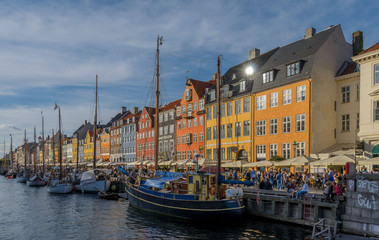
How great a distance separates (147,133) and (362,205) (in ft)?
208

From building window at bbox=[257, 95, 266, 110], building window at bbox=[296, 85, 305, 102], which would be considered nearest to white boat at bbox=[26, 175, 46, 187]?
building window at bbox=[257, 95, 266, 110]

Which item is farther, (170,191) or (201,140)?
(201,140)

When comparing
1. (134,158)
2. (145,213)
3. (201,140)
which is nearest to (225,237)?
(145,213)

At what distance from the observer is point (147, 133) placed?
7862cm

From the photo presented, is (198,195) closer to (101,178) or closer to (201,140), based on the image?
(101,178)

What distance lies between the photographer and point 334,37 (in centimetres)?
4056

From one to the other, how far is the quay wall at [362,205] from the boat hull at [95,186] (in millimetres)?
32812

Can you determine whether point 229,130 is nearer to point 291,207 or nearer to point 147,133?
point 291,207

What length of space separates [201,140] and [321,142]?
73.6 feet

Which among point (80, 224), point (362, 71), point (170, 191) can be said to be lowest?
point (80, 224)

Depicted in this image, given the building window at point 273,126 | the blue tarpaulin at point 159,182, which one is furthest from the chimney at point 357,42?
the blue tarpaulin at point 159,182

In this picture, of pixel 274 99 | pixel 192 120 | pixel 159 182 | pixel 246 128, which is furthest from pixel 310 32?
pixel 159 182

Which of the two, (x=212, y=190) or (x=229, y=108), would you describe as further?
(x=229, y=108)

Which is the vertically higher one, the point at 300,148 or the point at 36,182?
the point at 300,148
